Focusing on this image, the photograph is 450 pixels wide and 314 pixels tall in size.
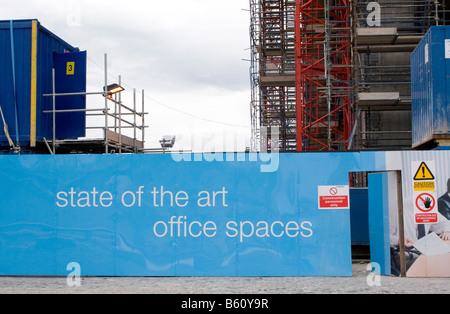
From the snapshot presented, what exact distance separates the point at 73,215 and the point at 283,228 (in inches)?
175

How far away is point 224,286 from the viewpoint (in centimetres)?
1099

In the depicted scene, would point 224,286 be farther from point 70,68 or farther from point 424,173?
point 70,68

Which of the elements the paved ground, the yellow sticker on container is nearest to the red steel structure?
the yellow sticker on container

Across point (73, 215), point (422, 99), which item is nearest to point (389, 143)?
point (422, 99)

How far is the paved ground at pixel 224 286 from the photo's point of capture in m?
10.4

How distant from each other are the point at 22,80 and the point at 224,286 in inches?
285

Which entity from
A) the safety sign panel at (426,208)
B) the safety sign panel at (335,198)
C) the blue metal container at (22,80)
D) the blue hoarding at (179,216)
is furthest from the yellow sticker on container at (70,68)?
the safety sign panel at (426,208)

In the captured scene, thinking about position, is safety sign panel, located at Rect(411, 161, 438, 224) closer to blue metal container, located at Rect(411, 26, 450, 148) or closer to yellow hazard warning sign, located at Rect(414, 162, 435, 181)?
yellow hazard warning sign, located at Rect(414, 162, 435, 181)

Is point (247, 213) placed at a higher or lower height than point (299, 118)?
lower

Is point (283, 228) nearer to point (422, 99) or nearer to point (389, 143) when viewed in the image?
point (422, 99)

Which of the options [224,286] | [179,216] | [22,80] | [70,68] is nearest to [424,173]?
[224,286]

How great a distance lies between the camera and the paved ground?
10430 millimetres

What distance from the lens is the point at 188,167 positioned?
12344 mm

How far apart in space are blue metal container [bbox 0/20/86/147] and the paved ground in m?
3.76
